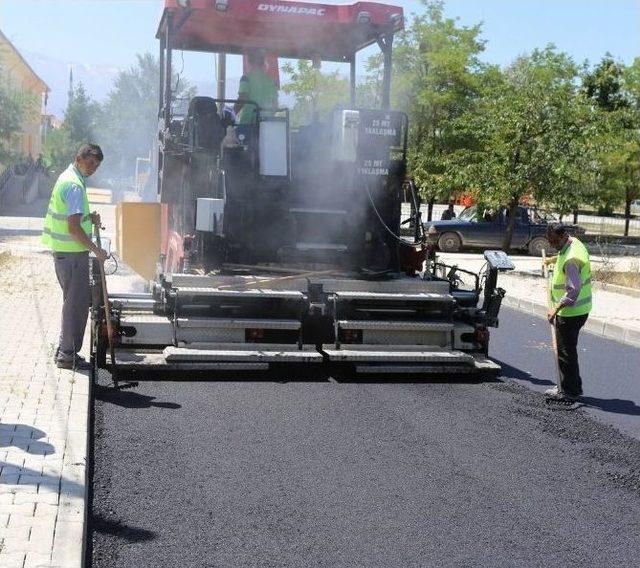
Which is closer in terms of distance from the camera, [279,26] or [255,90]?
[279,26]

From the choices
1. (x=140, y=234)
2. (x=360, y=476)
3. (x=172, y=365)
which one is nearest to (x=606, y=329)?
(x=140, y=234)

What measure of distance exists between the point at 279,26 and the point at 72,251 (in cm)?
264

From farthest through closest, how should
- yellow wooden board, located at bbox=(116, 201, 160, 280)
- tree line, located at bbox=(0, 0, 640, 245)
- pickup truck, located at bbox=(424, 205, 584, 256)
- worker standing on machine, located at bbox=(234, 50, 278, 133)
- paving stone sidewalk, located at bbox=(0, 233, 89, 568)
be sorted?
pickup truck, located at bbox=(424, 205, 584, 256) < tree line, located at bbox=(0, 0, 640, 245) < yellow wooden board, located at bbox=(116, 201, 160, 280) < worker standing on machine, located at bbox=(234, 50, 278, 133) < paving stone sidewalk, located at bbox=(0, 233, 89, 568)

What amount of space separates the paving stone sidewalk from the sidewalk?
674 cm

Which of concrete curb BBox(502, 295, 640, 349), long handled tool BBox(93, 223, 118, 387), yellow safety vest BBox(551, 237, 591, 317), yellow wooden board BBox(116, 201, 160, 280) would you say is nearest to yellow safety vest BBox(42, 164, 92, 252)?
long handled tool BBox(93, 223, 118, 387)

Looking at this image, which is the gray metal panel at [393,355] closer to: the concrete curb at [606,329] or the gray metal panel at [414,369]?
the gray metal panel at [414,369]

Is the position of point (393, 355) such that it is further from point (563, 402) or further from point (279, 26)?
point (279, 26)

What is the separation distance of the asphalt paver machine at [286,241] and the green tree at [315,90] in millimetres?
262

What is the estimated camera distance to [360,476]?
5332mm

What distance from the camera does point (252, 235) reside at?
26.8 feet

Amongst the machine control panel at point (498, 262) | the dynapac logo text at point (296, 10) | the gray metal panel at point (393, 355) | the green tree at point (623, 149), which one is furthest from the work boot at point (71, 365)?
the green tree at point (623, 149)

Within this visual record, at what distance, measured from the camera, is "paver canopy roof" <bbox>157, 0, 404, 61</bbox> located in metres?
7.84

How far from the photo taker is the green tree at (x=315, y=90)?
856 cm

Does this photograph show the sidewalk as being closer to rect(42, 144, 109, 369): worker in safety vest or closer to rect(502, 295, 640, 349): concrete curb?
rect(502, 295, 640, 349): concrete curb
